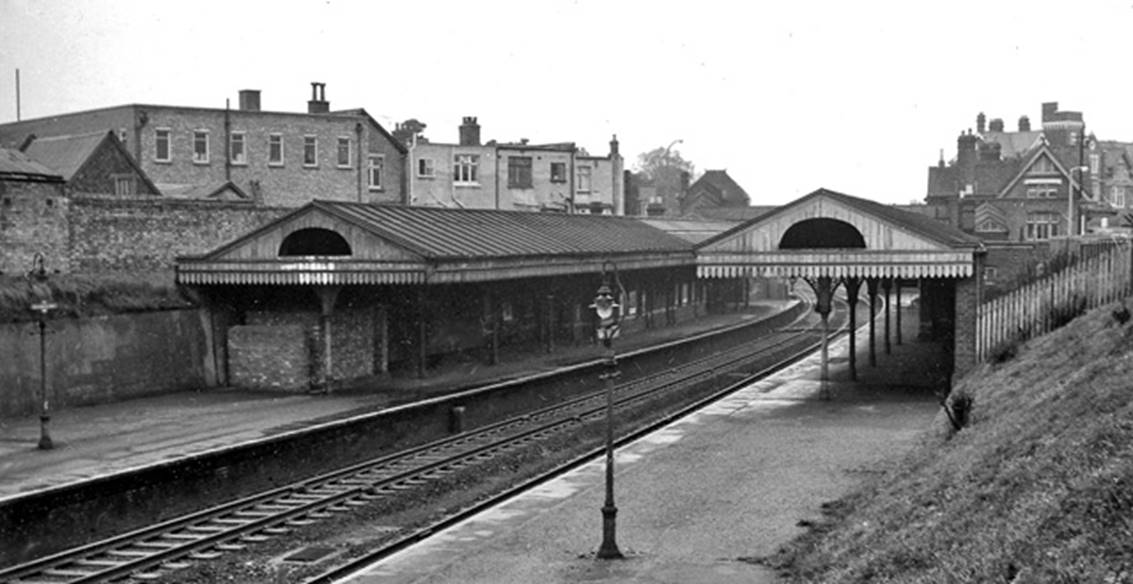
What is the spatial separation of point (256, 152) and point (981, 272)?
35781 millimetres

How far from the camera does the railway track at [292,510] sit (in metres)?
14.9

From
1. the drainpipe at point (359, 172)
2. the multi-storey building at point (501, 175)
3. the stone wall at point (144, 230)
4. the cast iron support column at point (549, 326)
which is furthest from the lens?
the multi-storey building at point (501, 175)

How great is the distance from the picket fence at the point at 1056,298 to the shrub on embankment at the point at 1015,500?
4.54m

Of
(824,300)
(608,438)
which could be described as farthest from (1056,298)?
(608,438)

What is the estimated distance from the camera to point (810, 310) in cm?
7331

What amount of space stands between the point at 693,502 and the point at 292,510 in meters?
6.17

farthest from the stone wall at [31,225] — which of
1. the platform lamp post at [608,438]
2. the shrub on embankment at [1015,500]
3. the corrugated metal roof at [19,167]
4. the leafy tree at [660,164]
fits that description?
the leafy tree at [660,164]

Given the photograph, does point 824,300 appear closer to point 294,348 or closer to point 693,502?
point 693,502

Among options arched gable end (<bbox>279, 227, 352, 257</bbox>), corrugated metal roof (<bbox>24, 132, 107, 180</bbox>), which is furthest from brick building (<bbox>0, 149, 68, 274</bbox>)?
corrugated metal roof (<bbox>24, 132, 107, 180</bbox>)

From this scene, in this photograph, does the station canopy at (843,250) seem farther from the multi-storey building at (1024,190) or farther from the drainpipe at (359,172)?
the multi-storey building at (1024,190)

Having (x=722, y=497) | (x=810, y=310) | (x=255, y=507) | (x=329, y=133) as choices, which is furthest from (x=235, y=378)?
(x=810, y=310)

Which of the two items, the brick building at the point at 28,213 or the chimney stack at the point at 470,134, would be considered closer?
the brick building at the point at 28,213

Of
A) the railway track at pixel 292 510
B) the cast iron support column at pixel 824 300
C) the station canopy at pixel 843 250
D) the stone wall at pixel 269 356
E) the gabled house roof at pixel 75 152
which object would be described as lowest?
the railway track at pixel 292 510

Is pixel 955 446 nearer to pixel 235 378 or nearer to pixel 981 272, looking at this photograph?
pixel 981 272
